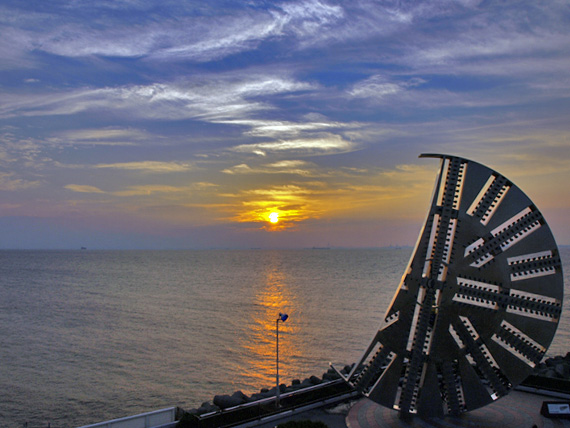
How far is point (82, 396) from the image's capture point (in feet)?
151

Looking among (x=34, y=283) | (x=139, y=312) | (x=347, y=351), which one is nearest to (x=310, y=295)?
(x=139, y=312)

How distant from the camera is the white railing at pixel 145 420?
80.2 feet

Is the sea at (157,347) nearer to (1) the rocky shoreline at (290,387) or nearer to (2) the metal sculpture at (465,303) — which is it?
(1) the rocky shoreline at (290,387)

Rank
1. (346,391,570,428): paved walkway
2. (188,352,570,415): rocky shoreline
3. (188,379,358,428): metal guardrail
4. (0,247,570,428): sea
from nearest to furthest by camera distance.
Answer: (346,391,570,428): paved walkway, (188,379,358,428): metal guardrail, (188,352,570,415): rocky shoreline, (0,247,570,428): sea

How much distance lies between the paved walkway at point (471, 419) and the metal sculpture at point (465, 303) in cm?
80

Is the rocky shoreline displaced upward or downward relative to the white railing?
downward

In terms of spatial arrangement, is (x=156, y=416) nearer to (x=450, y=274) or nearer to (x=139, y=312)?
(x=450, y=274)

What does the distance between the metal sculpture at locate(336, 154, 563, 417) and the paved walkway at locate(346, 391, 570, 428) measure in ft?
2.63

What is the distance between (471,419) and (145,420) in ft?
53.6

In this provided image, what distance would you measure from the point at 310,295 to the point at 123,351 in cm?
6292

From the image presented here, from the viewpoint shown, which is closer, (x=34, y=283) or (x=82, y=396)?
(x=82, y=396)

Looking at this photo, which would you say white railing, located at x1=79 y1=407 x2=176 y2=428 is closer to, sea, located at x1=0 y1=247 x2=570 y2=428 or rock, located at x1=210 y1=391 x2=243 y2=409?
rock, located at x1=210 y1=391 x2=243 y2=409

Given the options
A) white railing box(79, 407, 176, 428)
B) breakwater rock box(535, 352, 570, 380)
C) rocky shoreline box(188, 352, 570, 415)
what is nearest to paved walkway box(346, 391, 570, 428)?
rocky shoreline box(188, 352, 570, 415)

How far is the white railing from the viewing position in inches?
963
